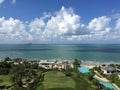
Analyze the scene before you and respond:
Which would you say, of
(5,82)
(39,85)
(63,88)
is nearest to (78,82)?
(63,88)

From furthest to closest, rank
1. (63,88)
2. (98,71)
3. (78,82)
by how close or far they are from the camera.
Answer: (98,71), (78,82), (63,88)

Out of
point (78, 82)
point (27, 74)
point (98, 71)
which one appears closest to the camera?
point (78, 82)

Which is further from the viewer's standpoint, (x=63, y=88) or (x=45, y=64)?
(x=45, y=64)

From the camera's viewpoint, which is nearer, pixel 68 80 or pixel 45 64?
pixel 68 80

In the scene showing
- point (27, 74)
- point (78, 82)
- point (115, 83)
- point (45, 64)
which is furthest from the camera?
point (45, 64)

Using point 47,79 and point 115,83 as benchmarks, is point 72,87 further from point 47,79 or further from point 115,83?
point 115,83

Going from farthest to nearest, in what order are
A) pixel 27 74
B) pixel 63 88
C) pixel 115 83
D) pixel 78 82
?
1. pixel 27 74
2. pixel 115 83
3. pixel 78 82
4. pixel 63 88

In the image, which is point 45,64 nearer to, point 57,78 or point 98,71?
point 98,71

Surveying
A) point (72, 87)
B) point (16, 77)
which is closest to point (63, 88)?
point (72, 87)
